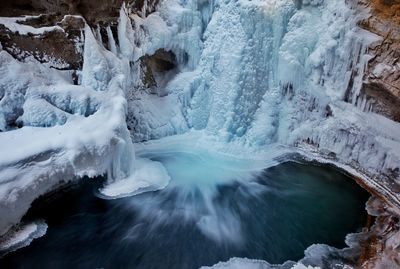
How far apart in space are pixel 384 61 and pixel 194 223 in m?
4.81

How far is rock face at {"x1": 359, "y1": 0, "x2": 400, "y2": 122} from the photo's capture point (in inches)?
269

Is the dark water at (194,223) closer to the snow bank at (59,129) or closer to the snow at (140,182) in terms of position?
the snow at (140,182)

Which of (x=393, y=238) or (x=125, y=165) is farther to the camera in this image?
(x=125, y=165)

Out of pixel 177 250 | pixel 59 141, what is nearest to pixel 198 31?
pixel 59 141

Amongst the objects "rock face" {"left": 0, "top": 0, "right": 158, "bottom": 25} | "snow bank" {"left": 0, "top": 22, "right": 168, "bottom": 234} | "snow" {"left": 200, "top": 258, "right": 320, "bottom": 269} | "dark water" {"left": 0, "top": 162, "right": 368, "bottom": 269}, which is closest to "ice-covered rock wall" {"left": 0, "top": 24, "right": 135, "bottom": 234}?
"snow bank" {"left": 0, "top": 22, "right": 168, "bottom": 234}

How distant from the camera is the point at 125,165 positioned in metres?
7.14

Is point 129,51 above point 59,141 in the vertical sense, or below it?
above

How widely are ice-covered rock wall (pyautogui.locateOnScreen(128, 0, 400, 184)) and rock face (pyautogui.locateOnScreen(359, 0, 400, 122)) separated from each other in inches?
12.3

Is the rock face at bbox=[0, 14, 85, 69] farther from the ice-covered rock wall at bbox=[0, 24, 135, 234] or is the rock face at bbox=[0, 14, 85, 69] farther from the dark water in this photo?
the dark water

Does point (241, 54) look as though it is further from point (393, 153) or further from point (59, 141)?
point (59, 141)

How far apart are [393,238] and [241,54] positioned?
518 cm

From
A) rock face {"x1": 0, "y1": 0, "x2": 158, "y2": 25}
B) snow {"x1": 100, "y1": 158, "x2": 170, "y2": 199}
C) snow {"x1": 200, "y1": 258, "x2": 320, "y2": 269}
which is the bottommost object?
snow {"x1": 200, "y1": 258, "x2": 320, "y2": 269}

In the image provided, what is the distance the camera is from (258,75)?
8758 millimetres

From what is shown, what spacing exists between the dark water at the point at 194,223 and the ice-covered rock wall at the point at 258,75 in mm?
1457
